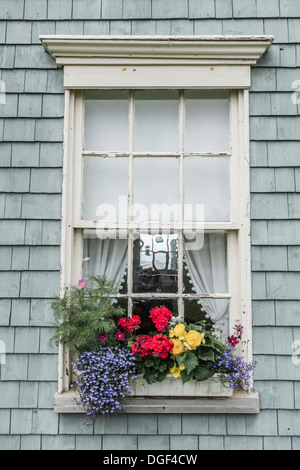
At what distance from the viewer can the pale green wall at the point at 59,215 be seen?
2627mm

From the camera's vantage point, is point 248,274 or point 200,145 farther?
point 200,145

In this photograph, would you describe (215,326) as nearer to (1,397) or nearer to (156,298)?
(156,298)

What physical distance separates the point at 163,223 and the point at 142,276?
0.37 metres

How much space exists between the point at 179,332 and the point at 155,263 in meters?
→ 0.51

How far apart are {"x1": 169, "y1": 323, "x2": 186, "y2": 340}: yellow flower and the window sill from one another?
40 cm

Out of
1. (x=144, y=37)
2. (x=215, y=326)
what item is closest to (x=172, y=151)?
(x=144, y=37)

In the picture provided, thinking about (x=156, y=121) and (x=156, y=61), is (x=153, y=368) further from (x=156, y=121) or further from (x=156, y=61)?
(x=156, y=61)

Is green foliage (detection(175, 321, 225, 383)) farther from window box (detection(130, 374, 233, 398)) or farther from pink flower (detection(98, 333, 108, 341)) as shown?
pink flower (detection(98, 333, 108, 341))

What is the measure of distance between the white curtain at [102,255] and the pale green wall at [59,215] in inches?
8.2

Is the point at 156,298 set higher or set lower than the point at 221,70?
lower

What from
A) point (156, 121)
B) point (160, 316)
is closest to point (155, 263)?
point (160, 316)

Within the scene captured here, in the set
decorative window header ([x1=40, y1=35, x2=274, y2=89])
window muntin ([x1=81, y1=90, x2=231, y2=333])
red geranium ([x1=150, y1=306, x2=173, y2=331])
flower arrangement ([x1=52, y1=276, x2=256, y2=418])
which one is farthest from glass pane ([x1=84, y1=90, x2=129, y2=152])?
red geranium ([x1=150, y1=306, x2=173, y2=331])

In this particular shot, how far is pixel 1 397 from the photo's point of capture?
2.66m

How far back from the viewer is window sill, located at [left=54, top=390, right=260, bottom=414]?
2564 mm
